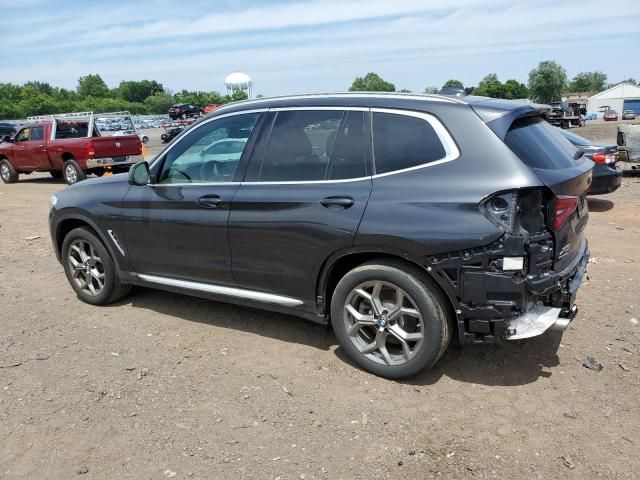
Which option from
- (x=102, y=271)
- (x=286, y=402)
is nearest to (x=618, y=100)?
(x=102, y=271)

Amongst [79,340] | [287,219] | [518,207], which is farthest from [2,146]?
[518,207]

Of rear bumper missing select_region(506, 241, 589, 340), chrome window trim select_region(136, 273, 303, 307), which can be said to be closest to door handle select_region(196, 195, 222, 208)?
chrome window trim select_region(136, 273, 303, 307)

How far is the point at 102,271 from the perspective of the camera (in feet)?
17.1

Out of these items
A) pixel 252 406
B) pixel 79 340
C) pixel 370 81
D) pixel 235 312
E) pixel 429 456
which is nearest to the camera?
pixel 429 456

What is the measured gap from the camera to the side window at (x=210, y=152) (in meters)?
4.32

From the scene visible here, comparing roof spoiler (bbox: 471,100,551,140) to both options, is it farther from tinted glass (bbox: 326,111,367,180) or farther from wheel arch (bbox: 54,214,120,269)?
wheel arch (bbox: 54,214,120,269)

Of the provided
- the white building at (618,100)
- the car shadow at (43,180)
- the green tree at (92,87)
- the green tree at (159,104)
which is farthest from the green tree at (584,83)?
the car shadow at (43,180)

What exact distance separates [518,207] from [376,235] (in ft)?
2.81

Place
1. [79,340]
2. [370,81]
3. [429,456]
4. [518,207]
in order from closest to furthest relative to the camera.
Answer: [429,456]
[518,207]
[79,340]
[370,81]

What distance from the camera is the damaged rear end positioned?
10.6 ft

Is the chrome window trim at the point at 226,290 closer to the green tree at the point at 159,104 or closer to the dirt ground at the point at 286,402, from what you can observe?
the dirt ground at the point at 286,402

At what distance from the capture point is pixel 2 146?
1694cm

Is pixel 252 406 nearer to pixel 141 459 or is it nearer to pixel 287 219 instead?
pixel 141 459

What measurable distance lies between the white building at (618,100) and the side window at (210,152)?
4139 inches
